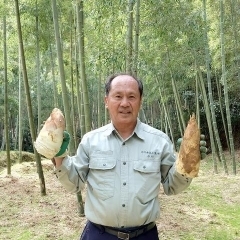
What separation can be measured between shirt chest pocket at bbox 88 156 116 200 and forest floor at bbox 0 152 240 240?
2.23m

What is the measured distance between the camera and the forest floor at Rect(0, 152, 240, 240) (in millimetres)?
3889

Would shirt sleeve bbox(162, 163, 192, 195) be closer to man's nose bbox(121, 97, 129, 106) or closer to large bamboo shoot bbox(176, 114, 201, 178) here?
large bamboo shoot bbox(176, 114, 201, 178)

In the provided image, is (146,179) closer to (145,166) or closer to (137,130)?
(145,166)

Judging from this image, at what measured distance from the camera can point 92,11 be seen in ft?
16.1

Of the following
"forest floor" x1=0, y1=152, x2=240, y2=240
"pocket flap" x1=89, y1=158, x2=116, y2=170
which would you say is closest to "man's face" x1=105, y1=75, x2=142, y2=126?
"pocket flap" x1=89, y1=158, x2=116, y2=170

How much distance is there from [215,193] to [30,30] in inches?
198

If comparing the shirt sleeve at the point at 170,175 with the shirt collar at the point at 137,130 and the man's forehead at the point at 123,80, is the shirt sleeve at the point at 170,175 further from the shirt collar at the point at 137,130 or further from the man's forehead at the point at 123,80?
the man's forehead at the point at 123,80

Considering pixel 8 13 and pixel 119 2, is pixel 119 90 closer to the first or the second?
pixel 119 2

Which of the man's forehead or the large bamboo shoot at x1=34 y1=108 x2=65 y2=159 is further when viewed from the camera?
the man's forehead

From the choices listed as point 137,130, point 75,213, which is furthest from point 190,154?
point 75,213

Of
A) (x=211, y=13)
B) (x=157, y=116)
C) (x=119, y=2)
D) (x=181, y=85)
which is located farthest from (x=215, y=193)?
(x=157, y=116)

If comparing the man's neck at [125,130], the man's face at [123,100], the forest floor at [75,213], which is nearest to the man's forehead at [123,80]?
the man's face at [123,100]

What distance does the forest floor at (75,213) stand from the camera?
389 cm

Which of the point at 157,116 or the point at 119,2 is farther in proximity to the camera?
the point at 157,116
